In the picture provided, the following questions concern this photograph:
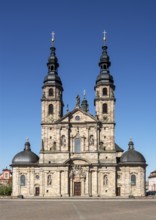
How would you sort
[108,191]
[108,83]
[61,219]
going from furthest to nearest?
[108,83]
[108,191]
[61,219]

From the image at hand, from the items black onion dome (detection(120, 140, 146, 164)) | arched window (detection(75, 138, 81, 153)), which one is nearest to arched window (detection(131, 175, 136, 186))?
black onion dome (detection(120, 140, 146, 164))

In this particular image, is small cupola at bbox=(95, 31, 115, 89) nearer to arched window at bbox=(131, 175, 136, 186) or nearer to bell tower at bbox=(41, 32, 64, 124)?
bell tower at bbox=(41, 32, 64, 124)

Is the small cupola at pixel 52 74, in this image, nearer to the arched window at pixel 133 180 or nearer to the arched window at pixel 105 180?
the arched window at pixel 105 180

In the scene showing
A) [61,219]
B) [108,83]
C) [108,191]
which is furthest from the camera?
[108,83]

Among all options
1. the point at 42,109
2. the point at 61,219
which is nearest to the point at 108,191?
the point at 42,109

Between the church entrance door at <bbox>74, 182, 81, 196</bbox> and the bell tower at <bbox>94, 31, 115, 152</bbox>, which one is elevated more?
the bell tower at <bbox>94, 31, 115, 152</bbox>

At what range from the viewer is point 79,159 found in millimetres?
63875

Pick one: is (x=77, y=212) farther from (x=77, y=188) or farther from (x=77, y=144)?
(x=77, y=144)

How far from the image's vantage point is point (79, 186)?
2532 inches

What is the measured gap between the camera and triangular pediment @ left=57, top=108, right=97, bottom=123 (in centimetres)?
6544

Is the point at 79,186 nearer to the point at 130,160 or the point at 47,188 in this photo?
the point at 47,188

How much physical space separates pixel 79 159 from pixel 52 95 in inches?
526

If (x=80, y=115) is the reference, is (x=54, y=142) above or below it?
below

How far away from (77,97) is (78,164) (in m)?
12.4
